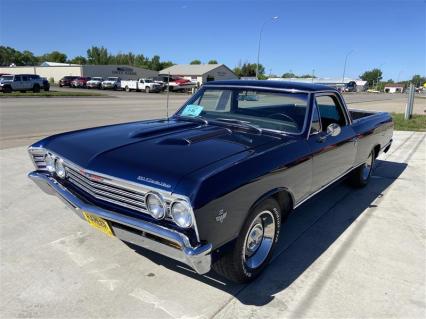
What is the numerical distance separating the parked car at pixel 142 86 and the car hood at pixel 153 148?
139 feet

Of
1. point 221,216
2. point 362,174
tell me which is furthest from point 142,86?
point 221,216

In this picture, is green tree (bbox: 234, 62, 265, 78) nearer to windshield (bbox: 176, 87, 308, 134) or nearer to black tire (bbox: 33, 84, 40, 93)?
black tire (bbox: 33, 84, 40, 93)

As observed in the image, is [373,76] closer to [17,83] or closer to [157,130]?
[17,83]

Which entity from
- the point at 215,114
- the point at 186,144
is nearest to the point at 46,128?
the point at 215,114

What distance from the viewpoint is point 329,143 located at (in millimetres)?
4207

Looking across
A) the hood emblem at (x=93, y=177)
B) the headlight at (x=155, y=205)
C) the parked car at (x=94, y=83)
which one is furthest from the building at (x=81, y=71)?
the headlight at (x=155, y=205)

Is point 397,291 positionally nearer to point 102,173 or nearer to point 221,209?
point 221,209

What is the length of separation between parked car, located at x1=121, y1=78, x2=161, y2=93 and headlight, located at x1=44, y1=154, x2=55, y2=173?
140ft

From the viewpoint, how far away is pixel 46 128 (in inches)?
436

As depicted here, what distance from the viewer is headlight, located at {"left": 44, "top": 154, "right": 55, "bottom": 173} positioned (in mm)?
3524

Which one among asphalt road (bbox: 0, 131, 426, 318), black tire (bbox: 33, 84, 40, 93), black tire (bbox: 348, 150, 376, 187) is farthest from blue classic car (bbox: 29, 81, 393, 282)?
black tire (bbox: 33, 84, 40, 93)

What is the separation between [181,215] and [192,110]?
221 centimetres

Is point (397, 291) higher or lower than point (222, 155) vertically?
lower

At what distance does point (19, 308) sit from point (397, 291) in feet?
9.95
